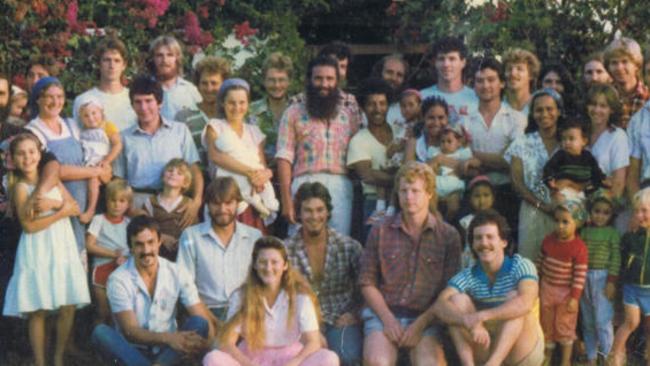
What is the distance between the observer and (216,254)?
792 cm

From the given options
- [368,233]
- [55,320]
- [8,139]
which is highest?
[8,139]

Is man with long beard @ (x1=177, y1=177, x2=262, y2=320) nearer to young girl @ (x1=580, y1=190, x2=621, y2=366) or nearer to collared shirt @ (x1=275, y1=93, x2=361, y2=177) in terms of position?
collared shirt @ (x1=275, y1=93, x2=361, y2=177)

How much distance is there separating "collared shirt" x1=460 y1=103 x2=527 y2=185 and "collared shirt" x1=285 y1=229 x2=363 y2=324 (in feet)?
3.47

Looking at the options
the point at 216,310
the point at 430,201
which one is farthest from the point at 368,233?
the point at 216,310

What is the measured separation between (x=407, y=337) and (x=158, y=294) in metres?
1.35

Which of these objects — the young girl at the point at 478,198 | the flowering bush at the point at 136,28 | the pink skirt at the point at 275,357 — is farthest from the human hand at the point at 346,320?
the flowering bush at the point at 136,28

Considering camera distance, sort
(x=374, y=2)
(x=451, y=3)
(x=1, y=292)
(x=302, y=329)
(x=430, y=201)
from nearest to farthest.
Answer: (x=302, y=329) < (x=430, y=201) < (x=1, y=292) < (x=451, y=3) < (x=374, y=2)

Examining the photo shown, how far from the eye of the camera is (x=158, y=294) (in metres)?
7.57

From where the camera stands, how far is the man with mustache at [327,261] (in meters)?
7.75

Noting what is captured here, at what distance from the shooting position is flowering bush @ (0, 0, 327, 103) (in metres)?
9.52

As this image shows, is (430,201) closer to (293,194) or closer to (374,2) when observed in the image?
(293,194)

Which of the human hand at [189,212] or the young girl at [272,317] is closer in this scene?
the young girl at [272,317]

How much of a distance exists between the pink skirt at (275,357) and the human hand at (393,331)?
40 centimetres

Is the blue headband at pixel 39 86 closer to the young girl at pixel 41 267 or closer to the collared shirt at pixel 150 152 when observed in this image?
the young girl at pixel 41 267
